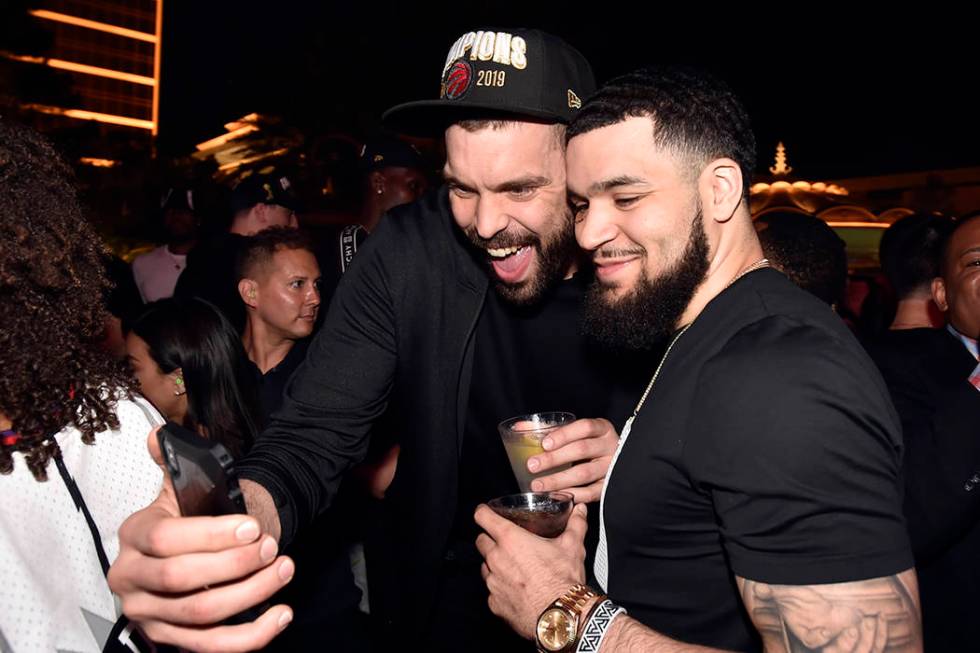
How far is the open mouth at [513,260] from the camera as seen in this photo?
244 cm

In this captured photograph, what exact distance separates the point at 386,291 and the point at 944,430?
6.26 ft

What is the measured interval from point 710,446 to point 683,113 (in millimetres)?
836

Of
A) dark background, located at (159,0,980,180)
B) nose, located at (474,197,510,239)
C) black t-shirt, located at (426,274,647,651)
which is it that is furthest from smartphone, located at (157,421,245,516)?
dark background, located at (159,0,980,180)

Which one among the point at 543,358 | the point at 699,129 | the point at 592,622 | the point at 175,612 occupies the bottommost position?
the point at 592,622

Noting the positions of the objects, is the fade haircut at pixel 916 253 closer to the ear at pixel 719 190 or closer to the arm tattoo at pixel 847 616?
the ear at pixel 719 190

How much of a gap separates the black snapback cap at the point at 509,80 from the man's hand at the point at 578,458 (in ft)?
3.27

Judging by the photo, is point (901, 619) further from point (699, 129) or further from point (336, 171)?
point (336, 171)

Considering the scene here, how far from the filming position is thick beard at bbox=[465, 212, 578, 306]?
94.8 inches

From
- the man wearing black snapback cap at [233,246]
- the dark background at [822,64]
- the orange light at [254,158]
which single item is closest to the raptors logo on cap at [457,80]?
the man wearing black snapback cap at [233,246]

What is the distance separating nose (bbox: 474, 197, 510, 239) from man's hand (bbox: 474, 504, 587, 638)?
907mm

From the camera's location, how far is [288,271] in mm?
4578

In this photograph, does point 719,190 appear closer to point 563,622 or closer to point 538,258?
point 538,258

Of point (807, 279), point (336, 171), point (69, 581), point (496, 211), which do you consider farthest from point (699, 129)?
point (336, 171)

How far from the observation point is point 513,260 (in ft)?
8.04
